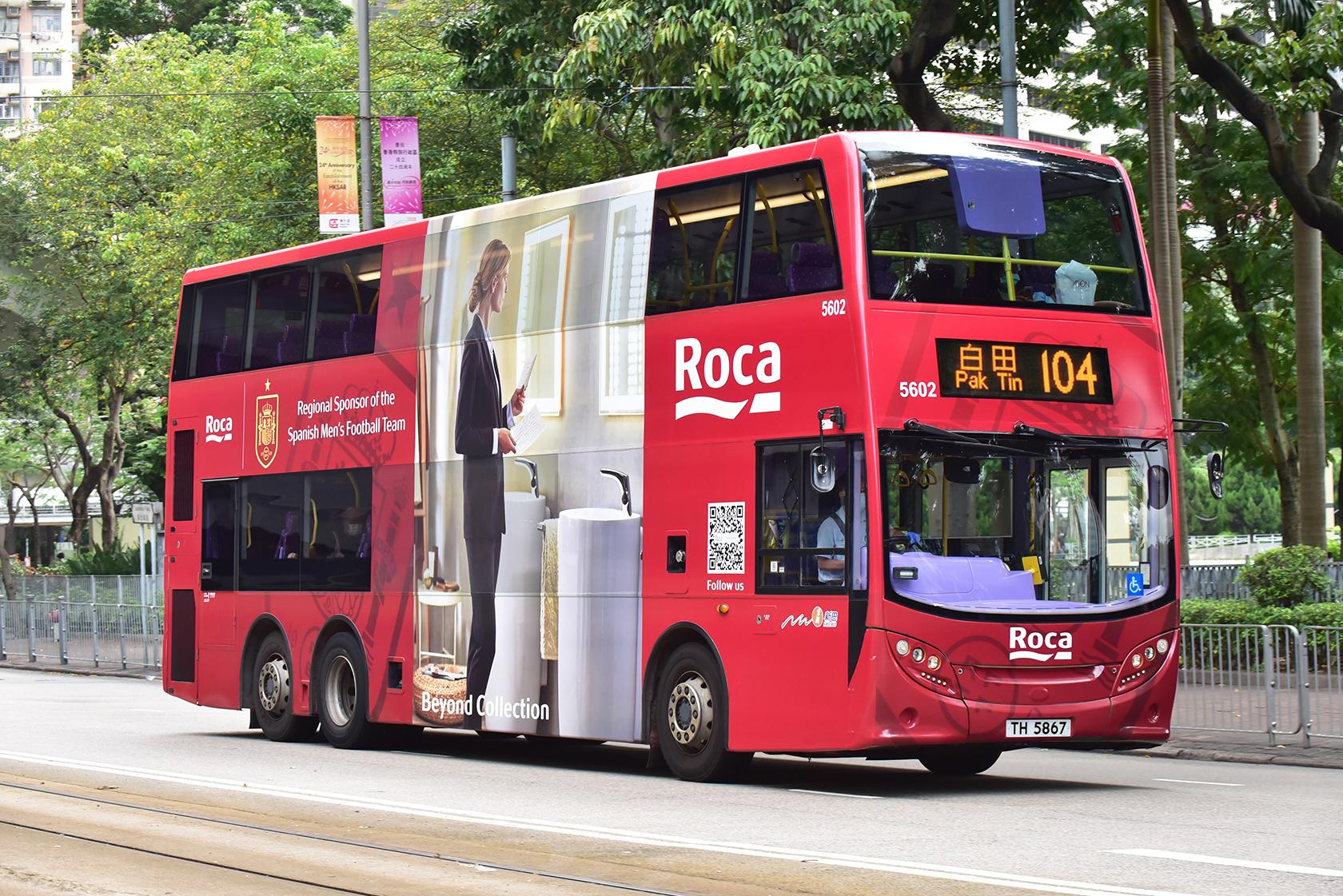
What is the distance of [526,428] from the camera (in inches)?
645

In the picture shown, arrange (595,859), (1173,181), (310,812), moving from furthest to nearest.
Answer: (1173,181), (310,812), (595,859)

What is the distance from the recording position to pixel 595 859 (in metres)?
10.1

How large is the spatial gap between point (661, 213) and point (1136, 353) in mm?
3752

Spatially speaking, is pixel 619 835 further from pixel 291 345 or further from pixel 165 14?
pixel 165 14

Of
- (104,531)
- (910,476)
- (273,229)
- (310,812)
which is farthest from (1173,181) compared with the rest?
(104,531)

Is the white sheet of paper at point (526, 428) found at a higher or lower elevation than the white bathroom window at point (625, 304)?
lower

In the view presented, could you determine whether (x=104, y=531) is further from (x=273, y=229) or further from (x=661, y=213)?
(x=661, y=213)

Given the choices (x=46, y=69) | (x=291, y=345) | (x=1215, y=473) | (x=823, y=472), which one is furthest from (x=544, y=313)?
(x=46, y=69)

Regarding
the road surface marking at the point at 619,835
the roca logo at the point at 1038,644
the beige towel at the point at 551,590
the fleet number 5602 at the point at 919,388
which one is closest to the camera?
the road surface marking at the point at 619,835

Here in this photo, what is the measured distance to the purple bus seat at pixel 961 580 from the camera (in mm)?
13188

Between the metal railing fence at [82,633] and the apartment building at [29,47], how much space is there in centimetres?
7181

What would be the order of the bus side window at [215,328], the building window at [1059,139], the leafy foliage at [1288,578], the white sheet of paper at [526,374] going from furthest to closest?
the building window at [1059,139], the leafy foliage at [1288,578], the bus side window at [215,328], the white sheet of paper at [526,374]

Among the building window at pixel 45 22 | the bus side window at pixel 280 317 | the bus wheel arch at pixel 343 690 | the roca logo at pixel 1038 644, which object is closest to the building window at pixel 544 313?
the bus side window at pixel 280 317

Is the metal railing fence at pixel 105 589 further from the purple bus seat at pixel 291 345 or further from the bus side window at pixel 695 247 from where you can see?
the bus side window at pixel 695 247
